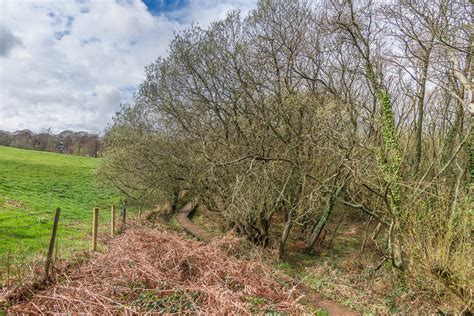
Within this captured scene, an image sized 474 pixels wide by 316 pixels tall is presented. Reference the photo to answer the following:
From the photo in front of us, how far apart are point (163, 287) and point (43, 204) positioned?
47.9 feet

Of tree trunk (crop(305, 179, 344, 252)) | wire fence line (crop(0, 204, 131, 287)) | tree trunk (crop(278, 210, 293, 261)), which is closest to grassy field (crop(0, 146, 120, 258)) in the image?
wire fence line (crop(0, 204, 131, 287))

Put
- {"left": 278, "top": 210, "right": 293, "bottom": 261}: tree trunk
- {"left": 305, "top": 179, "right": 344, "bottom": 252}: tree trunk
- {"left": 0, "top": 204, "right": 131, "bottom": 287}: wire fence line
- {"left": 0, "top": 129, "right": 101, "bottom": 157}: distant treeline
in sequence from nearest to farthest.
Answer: {"left": 0, "top": 204, "right": 131, "bottom": 287}: wire fence line < {"left": 278, "top": 210, "right": 293, "bottom": 261}: tree trunk < {"left": 305, "top": 179, "right": 344, "bottom": 252}: tree trunk < {"left": 0, "top": 129, "right": 101, "bottom": 157}: distant treeline

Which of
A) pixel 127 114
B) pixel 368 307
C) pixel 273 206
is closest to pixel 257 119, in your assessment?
pixel 273 206

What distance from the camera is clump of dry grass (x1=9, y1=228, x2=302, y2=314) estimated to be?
494 centimetres

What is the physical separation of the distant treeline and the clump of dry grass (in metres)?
51.4

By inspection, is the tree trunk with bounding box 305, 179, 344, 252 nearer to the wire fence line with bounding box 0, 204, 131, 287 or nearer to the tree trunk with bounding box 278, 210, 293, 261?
the tree trunk with bounding box 278, 210, 293, 261

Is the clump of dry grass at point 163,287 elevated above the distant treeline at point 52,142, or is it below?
below

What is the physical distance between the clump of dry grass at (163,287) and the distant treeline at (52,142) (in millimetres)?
51423

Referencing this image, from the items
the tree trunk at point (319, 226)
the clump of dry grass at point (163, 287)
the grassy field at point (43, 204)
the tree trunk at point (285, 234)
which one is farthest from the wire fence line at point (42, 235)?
the tree trunk at point (319, 226)

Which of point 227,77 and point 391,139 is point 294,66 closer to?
point 227,77

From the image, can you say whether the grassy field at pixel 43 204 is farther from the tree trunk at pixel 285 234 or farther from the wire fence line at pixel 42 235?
the tree trunk at pixel 285 234

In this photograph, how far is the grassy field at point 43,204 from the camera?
9.88 metres

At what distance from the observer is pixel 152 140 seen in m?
15.1

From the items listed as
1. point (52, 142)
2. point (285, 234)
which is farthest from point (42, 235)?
point (52, 142)
